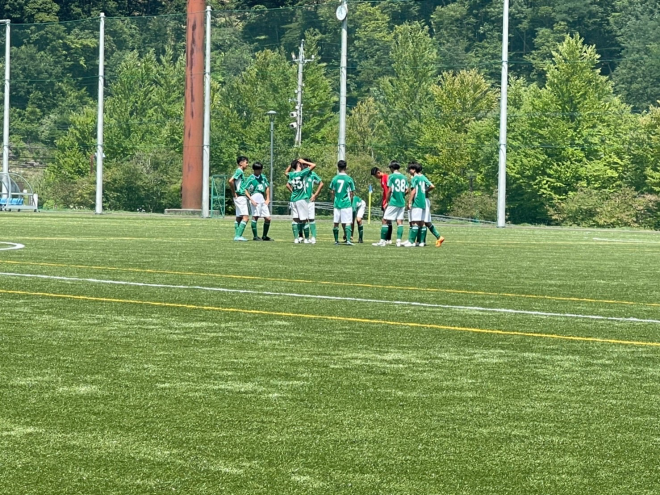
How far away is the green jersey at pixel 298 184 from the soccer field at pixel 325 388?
1306cm

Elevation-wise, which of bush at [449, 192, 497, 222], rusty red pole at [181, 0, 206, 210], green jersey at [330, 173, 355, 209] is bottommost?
bush at [449, 192, 497, 222]

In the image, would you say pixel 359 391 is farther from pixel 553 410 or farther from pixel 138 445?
pixel 138 445

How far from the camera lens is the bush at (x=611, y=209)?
238 feet

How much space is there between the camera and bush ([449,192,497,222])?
79269mm

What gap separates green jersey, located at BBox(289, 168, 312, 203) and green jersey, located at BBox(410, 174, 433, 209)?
264cm

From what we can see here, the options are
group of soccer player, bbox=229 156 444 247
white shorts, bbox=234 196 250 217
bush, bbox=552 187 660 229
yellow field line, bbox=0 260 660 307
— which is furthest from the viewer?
bush, bbox=552 187 660 229

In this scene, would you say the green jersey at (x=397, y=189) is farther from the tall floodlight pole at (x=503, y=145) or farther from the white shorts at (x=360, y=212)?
the tall floodlight pole at (x=503, y=145)

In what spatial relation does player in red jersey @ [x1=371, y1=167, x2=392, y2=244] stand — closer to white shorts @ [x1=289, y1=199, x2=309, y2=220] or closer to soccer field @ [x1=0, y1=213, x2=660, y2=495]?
white shorts @ [x1=289, y1=199, x2=309, y2=220]

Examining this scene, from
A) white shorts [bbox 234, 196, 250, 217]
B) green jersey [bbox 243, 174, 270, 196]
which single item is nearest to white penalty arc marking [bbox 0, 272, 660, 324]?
white shorts [bbox 234, 196, 250, 217]

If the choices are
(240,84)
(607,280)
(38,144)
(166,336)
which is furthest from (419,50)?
(166,336)

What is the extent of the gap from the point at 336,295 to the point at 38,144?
98.3 metres

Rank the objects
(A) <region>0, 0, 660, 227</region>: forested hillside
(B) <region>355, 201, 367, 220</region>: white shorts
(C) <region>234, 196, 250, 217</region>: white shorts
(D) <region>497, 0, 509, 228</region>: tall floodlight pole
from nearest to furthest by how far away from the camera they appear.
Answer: (C) <region>234, 196, 250, 217</region>: white shorts → (B) <region>355, 201, 367, 220</region>: white shorts → (D) <region>497, 0, 509, 228</region>: tall floodlight pole → (A) <region>0, 0, 660, 227</region>: forested hillside

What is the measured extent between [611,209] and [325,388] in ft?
218

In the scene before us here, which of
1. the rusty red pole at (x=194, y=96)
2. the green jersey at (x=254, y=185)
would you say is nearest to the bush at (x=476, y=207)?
the rusty red pole at (x=194, y=96)
